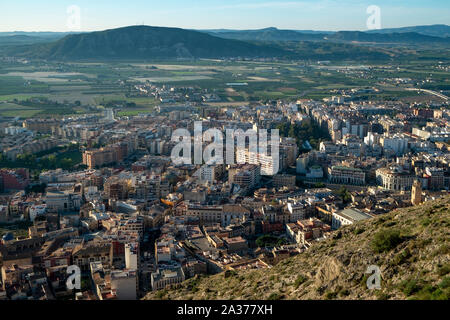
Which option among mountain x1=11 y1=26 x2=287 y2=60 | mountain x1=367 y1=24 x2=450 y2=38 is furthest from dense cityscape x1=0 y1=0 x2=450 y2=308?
mountain x1=367 y1=24 x2=450 y2=38

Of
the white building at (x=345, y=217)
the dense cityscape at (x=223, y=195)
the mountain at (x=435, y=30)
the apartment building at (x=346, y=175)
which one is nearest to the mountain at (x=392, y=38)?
the mountain at (x=435, y=30)

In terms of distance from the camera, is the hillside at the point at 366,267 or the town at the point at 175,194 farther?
the town at the point at 175,194

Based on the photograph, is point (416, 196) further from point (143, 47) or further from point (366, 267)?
point (143, 47)

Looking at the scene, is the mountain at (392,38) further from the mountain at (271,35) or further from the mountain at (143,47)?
A: the mountain at (143,47)

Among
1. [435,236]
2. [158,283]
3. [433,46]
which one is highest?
[433,46]

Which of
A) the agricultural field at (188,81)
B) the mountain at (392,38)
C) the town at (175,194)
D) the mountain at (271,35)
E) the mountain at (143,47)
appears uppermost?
the mountain at (271,35)

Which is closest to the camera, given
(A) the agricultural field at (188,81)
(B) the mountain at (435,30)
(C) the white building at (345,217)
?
(C) the white building at (345,217)

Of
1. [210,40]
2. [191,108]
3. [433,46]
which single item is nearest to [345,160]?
[191,108]
